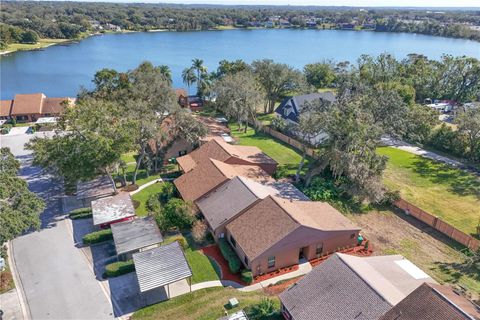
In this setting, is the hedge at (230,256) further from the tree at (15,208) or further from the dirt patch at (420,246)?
the tree at (15,208)

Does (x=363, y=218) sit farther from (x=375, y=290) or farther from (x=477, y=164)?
(x=477, y=164)

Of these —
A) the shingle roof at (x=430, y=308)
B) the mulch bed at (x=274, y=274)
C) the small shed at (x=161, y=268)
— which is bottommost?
the mulch bed at (x=274, y=274)

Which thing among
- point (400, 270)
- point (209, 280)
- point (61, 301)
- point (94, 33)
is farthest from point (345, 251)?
point (94, 33)

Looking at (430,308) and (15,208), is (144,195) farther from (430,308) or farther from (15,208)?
(430,308)

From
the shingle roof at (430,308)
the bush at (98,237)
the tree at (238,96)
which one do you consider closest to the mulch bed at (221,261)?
the bush at (98,237)

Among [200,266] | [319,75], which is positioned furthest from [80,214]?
[319,75]

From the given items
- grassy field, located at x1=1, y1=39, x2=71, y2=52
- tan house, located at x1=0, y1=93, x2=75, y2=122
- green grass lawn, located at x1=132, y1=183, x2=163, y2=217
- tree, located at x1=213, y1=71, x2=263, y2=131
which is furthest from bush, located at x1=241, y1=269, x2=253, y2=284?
grassy field, located at x1=1, y1=39, x2=71, y2=52

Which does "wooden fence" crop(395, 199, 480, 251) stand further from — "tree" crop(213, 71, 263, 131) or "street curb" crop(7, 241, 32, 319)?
"street curb" crop(7, 241, 32, 319)
